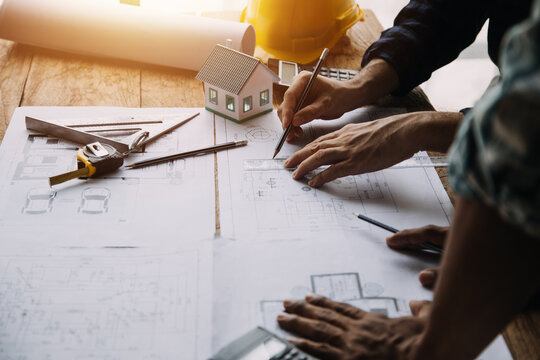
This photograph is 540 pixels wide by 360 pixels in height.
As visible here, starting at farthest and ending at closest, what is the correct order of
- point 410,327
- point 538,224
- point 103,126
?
1. point 103,126
2. point 410,327
3. point 538,224

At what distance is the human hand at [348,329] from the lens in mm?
646

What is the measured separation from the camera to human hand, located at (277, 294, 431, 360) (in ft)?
2.12

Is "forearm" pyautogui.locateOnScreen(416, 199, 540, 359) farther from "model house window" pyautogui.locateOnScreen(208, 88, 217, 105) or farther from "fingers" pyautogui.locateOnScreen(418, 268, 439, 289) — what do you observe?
"model house window" pyautogui.locateOnScreen(208, 88, 217, 105)

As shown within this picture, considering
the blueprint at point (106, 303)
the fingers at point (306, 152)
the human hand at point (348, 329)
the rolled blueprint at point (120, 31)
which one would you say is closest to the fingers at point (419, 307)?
the human hand at point (348, 329)

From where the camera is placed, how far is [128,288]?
0.74 m

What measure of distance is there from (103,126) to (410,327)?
751mm

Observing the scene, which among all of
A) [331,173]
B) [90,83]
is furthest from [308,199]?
[90,83]

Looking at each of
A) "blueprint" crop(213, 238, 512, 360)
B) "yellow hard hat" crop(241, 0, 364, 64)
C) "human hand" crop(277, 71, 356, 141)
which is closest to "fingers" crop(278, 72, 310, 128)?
"human hand" crop(277, 71, 356, 141)

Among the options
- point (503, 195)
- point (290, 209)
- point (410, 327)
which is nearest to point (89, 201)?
point (290, 209)

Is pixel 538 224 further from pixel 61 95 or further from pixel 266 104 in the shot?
pixel 61 95

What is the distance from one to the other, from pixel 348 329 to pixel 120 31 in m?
0.98

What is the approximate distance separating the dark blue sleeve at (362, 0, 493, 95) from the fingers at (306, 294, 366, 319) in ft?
2.22

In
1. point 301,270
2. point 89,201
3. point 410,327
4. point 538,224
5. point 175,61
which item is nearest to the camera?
point 538,224

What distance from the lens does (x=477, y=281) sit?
0.48 metres
